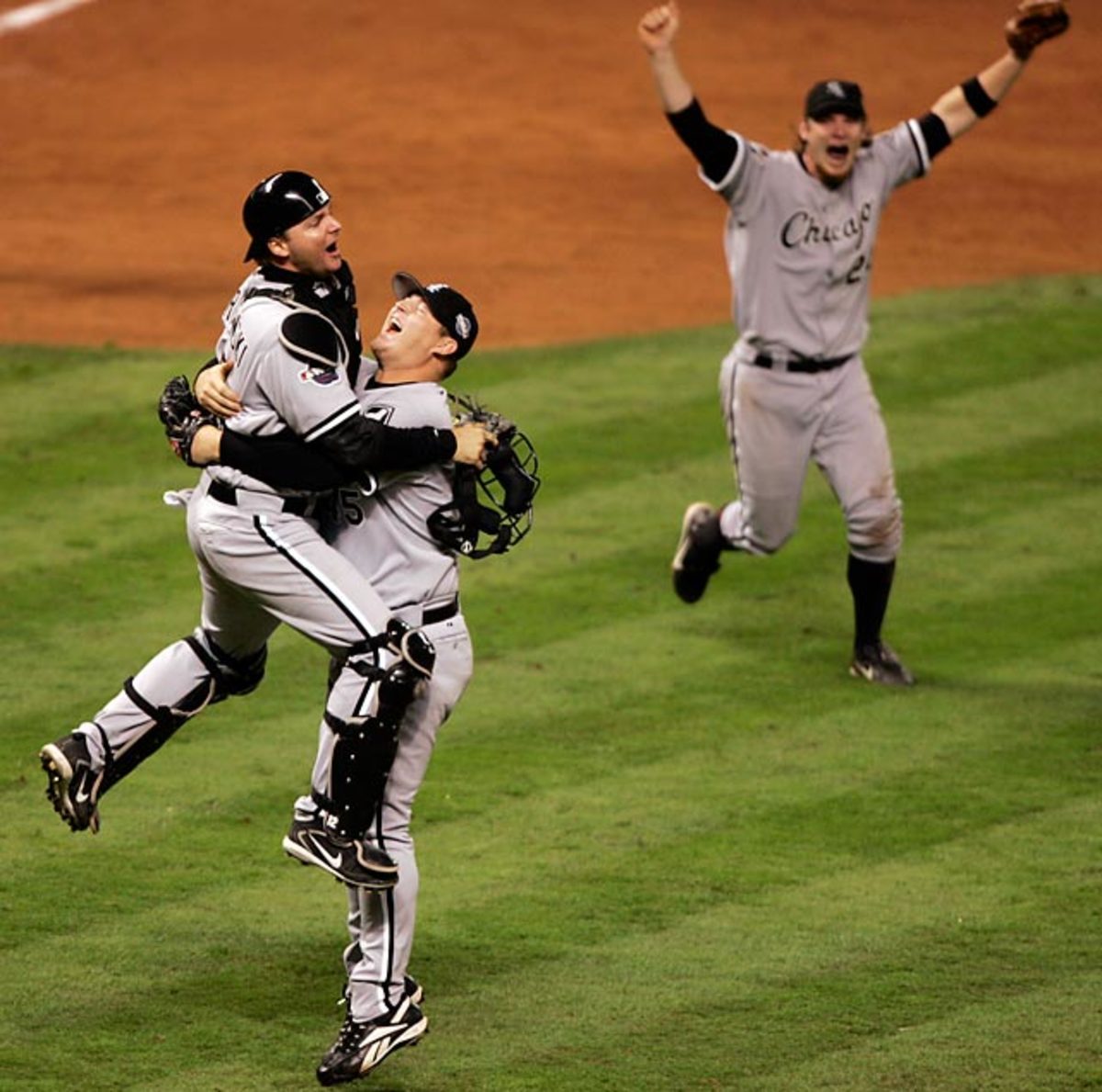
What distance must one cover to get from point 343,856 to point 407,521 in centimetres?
82

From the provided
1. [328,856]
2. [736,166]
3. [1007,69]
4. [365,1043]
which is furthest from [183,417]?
[1007,69]

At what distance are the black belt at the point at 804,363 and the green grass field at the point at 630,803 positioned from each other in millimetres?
1076

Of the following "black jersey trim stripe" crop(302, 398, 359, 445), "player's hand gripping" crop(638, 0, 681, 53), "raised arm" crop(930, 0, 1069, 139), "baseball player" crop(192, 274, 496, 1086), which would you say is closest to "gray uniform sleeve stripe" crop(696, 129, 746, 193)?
"player's hand gripping" crop(638, 0, 681, 53)

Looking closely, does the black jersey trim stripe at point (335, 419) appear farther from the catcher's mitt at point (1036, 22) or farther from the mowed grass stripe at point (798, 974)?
the catcher's mitt at point (1036, 22)

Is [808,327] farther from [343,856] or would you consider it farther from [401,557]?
[343,856]

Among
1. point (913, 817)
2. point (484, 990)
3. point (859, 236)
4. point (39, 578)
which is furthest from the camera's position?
point (39, 578)

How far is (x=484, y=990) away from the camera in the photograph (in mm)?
6699

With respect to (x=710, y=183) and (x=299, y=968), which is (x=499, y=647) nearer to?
(x=710, y=183)

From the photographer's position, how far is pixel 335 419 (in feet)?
20.1

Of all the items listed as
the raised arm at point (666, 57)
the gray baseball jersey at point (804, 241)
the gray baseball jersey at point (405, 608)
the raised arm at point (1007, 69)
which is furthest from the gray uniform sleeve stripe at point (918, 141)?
the gray baseball jersey at point (405, 608)

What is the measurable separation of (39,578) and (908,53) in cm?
1188

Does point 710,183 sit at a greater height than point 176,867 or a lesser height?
greater

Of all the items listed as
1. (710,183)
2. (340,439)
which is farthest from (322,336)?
(710,183)

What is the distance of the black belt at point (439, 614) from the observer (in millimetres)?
6312
